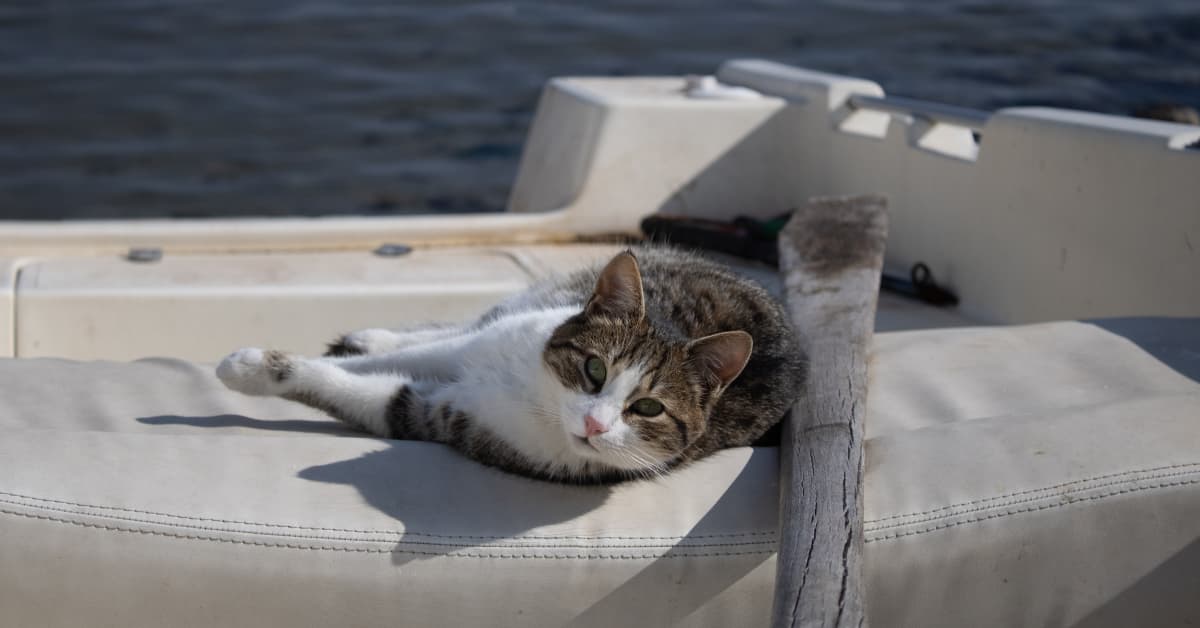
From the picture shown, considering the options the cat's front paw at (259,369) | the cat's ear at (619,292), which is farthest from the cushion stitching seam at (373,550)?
the cat's front paw at (259,369)

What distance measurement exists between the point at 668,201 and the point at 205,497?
2921 millimetres

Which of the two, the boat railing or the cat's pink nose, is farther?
the boat railing

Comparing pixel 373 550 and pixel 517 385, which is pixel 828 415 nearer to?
pixel 517 385

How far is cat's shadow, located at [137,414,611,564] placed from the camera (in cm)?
188

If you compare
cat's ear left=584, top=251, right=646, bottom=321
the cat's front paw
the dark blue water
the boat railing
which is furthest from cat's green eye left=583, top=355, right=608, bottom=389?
the dark blue water

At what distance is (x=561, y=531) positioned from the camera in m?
1.92

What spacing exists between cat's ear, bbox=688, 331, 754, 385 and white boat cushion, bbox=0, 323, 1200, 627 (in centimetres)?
15

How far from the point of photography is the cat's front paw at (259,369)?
2.35m

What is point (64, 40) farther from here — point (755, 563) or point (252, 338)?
point (755, 563)

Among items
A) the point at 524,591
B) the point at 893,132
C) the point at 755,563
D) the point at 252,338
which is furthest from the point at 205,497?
the point at 893,132

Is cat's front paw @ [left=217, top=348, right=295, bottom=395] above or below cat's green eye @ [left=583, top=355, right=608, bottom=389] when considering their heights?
below

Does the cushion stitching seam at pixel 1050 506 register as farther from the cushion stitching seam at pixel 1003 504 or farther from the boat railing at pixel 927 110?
the boat railing at pixel 927 110

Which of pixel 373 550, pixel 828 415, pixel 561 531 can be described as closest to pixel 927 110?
pixel 828 415

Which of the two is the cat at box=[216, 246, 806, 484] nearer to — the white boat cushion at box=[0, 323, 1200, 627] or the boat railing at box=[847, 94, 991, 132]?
the white boat cushion at box=[0, 323, 1200, 627]
